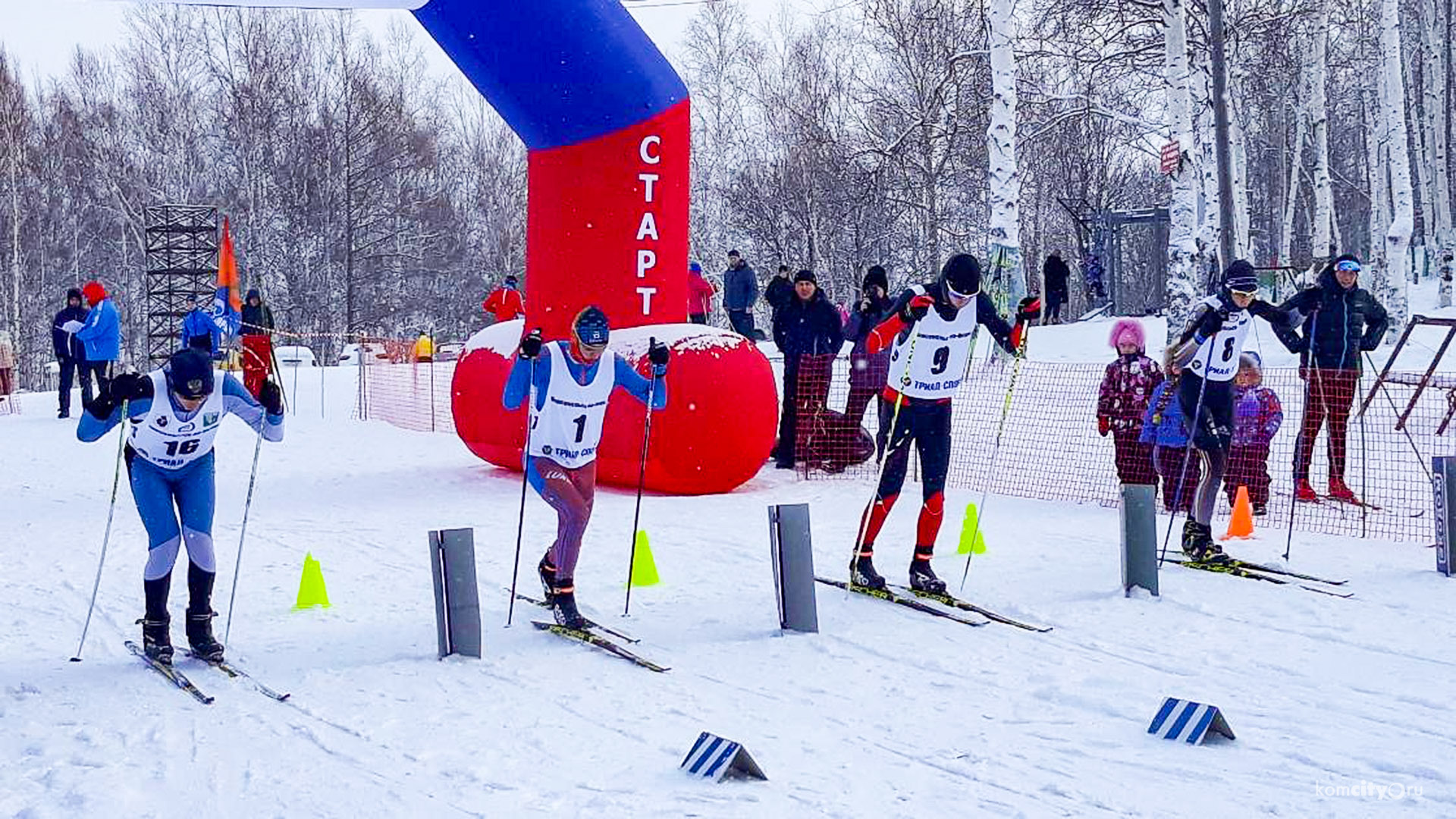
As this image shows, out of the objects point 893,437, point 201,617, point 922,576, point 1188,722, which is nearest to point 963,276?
point 893,437

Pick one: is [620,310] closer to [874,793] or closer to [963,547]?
[963,547]

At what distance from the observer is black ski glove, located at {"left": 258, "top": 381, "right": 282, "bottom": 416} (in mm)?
6125

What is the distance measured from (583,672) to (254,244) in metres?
37.0

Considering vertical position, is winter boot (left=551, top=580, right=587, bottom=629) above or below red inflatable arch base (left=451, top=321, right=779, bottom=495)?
below

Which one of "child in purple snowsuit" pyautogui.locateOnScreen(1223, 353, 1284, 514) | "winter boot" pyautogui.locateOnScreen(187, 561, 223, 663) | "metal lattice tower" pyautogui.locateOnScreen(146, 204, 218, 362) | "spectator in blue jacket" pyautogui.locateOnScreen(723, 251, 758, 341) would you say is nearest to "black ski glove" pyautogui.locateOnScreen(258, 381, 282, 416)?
"winter boot" pyautogui.locateOnScreen(187, 561, 223, 663)

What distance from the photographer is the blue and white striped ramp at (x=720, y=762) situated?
14.8 feet

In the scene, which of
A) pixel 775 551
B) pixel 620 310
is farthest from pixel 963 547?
pixel 620 310

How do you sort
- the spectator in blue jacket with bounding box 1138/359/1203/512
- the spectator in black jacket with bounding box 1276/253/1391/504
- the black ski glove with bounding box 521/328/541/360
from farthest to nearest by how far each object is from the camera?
the spectator in black jacket with bounding box 1276/253/1391/504 → the spectator in blue jacket with bounding box 1138/359/1203/512 → the black ski glove with bounding box 521/328/541/360

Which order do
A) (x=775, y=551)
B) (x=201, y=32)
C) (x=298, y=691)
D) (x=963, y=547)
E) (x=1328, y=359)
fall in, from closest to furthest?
1. (x=298, y=691)
2. (x=775, y=551)
3. (x=963, y=547)
4. (x=1328, y=359)
5. (x=201, y=32)

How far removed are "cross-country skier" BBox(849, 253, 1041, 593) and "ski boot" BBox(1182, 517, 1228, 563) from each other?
5.39ft

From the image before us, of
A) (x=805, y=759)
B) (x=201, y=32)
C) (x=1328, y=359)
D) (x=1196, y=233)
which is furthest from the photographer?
(x=201, y=32)

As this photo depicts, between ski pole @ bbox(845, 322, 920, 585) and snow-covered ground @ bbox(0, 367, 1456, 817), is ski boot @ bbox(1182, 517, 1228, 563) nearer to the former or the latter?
snow-covered ground @ bbox(0, 367, 1456, 817)

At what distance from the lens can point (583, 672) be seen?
236 inches

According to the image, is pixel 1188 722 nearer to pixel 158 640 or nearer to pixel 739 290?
pixel 158 640
